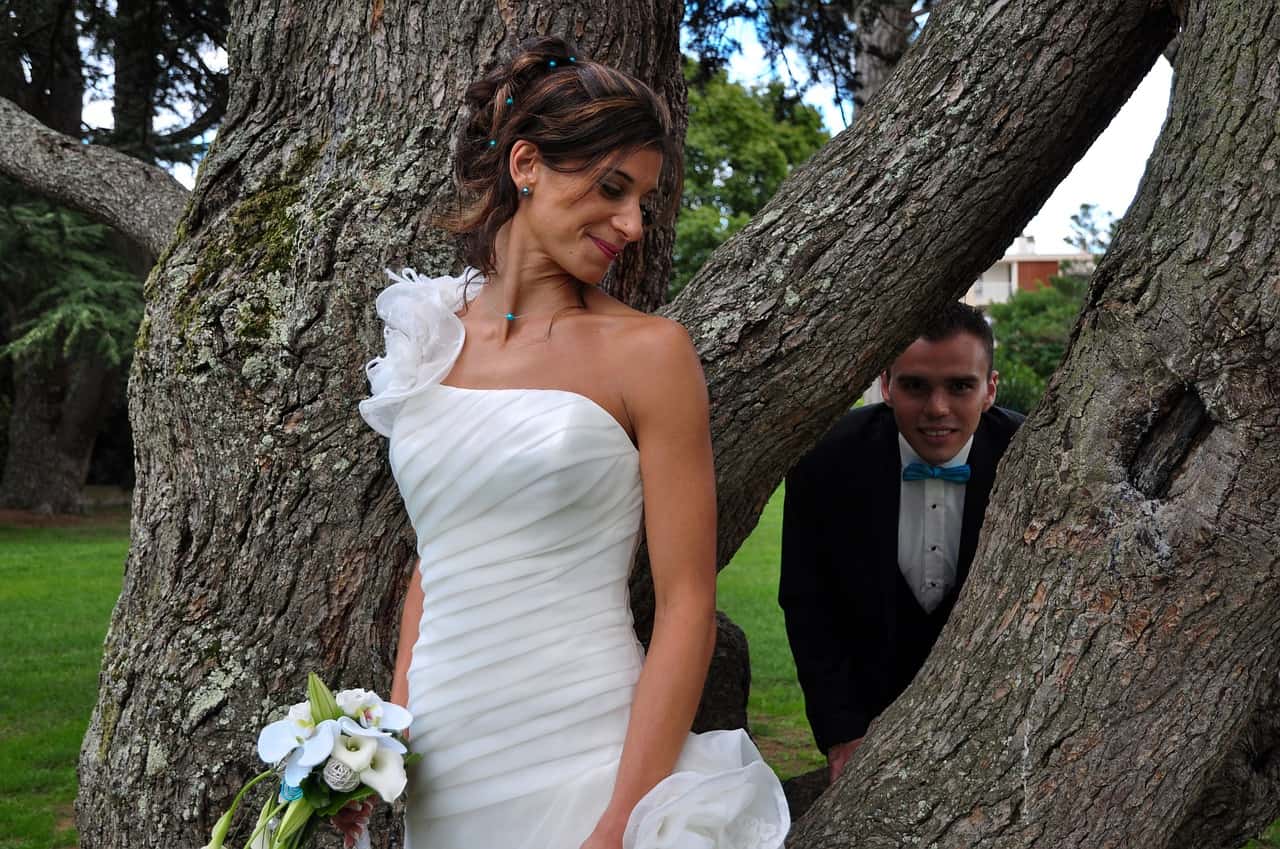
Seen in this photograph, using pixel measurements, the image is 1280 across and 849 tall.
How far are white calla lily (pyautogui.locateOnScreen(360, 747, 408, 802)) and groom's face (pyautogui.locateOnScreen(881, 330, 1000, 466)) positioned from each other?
2.41 m

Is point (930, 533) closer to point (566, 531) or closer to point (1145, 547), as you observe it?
point (1145, 547)

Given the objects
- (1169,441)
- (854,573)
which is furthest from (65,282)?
(1169,441)

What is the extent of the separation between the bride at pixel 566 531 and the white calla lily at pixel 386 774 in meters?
0.20

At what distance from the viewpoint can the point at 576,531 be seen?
2.37 meters

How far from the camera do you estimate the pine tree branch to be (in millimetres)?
4512

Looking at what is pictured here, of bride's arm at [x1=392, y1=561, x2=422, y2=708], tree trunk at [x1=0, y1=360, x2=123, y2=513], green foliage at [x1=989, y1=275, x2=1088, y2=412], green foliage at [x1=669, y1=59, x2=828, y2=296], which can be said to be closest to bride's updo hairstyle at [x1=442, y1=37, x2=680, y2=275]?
bride's arm at [x1=392, y1=561, x2=422, y2=708]

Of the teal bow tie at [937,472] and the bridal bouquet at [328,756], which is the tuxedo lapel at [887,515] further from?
the bridal bouquet at [328,756]

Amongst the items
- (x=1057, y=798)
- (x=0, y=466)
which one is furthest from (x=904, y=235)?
(x=0, y=466)

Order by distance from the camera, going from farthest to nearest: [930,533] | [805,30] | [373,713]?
[805,30] → [930,533] → [373,713]

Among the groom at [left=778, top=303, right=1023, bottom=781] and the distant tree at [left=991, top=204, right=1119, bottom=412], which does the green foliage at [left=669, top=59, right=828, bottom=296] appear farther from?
the groom at [left=778, top=303, right=1023, bottom=781]

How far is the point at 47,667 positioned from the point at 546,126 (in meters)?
8.60

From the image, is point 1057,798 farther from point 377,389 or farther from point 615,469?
point 377,389

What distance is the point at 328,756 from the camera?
7.21 ft

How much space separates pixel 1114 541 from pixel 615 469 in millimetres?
1045
